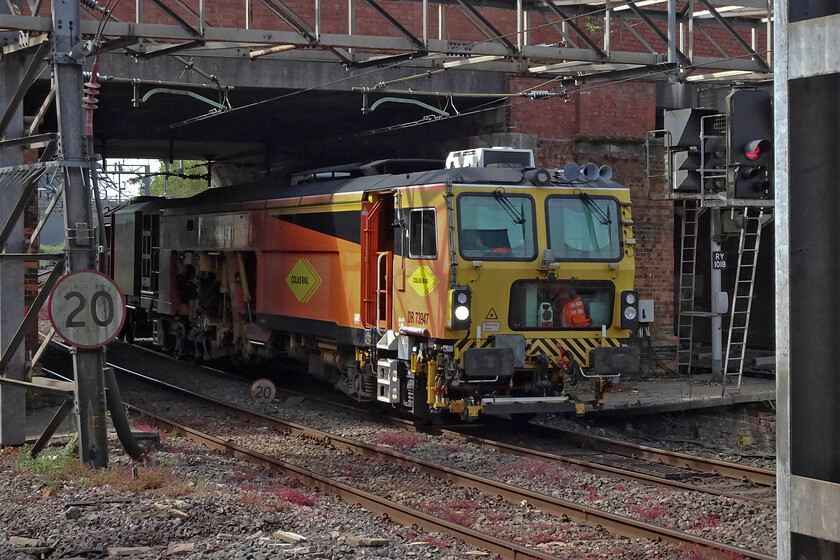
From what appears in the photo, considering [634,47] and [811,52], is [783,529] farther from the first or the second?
[634,47]

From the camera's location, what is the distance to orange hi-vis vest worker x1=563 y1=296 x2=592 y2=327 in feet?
43.1

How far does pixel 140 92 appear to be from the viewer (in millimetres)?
17797

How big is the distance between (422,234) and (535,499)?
170 inches

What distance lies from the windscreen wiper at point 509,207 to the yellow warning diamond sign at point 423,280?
1196 millimetres

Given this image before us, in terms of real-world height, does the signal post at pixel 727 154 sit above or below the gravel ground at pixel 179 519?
above

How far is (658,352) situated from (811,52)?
16.0 m

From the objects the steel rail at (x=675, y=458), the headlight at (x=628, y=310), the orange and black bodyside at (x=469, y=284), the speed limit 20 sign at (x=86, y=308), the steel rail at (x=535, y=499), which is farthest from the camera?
the headlight at (x=628, y=310)

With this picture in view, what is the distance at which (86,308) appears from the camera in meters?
9.70

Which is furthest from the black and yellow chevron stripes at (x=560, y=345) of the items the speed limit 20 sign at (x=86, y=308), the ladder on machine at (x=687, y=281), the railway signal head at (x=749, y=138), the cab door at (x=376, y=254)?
the ladder on machine at (x=687, y=281)

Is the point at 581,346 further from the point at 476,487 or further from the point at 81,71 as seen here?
the point at 81,71

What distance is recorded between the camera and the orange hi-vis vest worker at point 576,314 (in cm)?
1314

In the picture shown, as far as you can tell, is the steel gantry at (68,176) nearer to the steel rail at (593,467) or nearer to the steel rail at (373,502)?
the steel rail at (373,502)

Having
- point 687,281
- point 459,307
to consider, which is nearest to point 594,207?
point 459,307

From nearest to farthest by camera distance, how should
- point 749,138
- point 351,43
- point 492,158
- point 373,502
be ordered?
1. point 749,138
2. point 373,502
3. point 351,43
4. point 492,158
